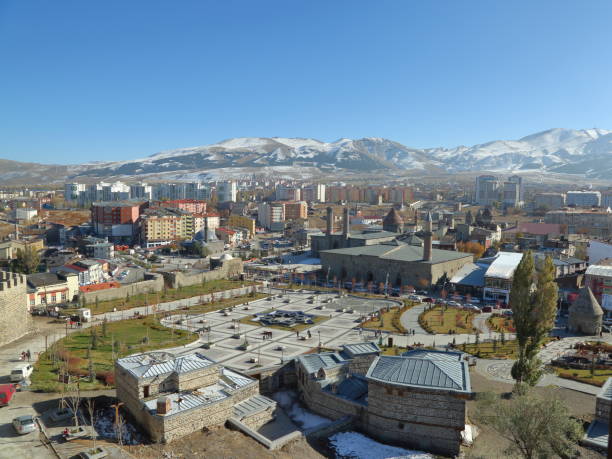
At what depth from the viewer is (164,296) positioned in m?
39.3

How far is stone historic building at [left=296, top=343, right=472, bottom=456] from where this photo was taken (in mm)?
15000

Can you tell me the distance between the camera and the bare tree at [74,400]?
15.5m

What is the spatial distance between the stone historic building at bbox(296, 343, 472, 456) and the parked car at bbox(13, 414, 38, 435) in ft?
31.2

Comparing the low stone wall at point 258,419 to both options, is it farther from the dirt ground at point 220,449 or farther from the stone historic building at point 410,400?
the stone historic building at point 410,400

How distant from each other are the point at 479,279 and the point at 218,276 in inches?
970

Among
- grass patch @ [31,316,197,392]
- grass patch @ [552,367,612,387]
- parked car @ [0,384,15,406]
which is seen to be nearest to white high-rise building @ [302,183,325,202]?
grass patch @ [31,316,197,392]

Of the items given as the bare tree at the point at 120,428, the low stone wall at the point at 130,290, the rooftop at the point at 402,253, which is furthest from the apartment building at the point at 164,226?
the bare tree at the point at 120,428

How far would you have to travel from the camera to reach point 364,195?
161 metres

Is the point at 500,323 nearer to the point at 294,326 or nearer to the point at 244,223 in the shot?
the point at 294,326

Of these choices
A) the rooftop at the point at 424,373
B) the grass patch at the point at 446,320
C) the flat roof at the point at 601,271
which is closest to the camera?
the rooftop at the point at 424,373

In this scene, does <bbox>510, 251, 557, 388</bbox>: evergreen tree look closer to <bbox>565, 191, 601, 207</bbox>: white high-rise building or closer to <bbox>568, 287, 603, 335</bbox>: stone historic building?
<bbox>568, 287, 603, 335</bbox>: stone historic building

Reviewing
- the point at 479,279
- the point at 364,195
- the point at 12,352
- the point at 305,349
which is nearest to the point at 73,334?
the point at 12,352

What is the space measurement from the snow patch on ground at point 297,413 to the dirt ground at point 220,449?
1820mm

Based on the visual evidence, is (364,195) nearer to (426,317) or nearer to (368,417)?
(426,317)
